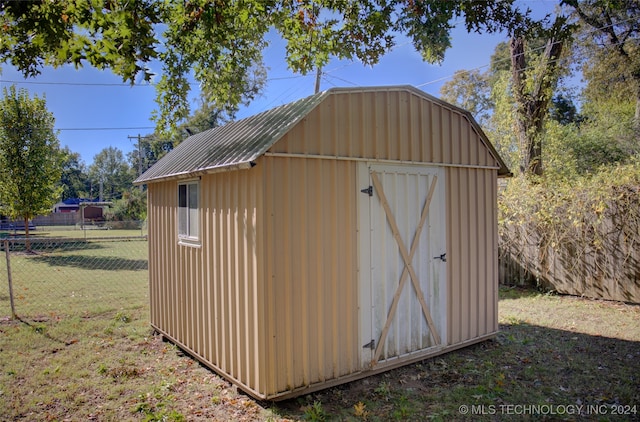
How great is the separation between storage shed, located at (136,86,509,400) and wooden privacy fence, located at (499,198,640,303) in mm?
3244

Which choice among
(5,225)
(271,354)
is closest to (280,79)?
(271,354)

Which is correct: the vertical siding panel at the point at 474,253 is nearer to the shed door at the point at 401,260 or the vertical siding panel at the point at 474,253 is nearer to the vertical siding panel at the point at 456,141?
the vertical siding panel at the point at 456,141

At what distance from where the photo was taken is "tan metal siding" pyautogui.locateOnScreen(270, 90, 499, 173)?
3.98 metres

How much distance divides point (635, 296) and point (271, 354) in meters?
6.98

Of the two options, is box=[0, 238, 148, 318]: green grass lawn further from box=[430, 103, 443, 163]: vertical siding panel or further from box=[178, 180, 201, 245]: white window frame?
box=[430, 103, 443, 163]: vertical siding panel

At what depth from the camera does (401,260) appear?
4668 mm

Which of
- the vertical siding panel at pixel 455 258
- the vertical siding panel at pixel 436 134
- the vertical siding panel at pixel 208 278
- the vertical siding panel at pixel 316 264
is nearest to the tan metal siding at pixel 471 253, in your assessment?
the vertical siding panel at pixel 455 258

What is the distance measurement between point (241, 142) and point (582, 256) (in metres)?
7.02

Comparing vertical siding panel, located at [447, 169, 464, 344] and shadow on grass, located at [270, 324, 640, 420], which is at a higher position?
vertical siding panel, located at [447, 169, 464, 344]

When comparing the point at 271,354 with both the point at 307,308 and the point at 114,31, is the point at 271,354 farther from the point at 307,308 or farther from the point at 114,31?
the point at 114,31

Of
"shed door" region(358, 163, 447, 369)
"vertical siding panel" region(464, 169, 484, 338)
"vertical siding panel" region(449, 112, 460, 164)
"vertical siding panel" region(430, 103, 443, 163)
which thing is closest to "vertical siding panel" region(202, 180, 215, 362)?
"shed door" region(358, 163, 447, 369)

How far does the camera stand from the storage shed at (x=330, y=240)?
375cm

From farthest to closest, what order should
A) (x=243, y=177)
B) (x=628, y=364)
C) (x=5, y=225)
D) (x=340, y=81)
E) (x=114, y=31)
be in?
(x=5, y=225), (x=340, y=81), (x=628, y=364), (x=243, y=177), (x=114, y=31)

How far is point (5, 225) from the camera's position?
29031mm
